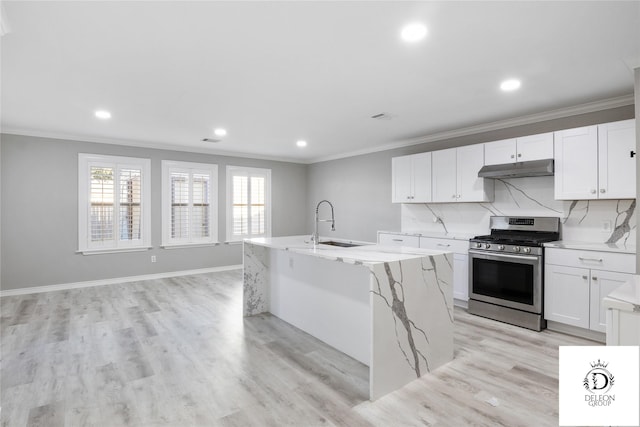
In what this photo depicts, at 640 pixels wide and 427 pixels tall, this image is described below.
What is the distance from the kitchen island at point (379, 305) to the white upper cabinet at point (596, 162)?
6.29 feet

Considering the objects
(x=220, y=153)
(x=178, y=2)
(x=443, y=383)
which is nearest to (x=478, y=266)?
(x=443, y=383)

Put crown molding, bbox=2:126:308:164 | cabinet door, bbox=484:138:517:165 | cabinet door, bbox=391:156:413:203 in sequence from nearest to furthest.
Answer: cabinet door, bbox=484:138:517:165, crown molding, bbox=2:126:308:164, cabinet door, bbox=391:156:413:203

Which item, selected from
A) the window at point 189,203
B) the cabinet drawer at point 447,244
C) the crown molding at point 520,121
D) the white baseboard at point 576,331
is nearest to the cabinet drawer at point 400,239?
the cabinet drawer at point 447,244

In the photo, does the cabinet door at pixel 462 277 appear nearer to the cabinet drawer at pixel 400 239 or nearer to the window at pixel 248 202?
the cabinet drawer at pixel 400 239

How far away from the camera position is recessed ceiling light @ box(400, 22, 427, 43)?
216 centimetres

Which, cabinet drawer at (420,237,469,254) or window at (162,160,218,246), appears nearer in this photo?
cabinet drawer at (420,237,469,254)

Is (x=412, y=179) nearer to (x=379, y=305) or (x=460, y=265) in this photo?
(x=460, y=265)

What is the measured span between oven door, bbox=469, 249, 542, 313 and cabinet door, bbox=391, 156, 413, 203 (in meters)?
1.50

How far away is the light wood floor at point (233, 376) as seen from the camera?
2.07 m

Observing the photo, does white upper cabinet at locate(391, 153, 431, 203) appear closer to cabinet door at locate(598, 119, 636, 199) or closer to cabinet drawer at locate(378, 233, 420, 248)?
cabinet drawer at locate(378, 233, 420, 248)

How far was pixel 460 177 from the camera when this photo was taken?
4.53 meters

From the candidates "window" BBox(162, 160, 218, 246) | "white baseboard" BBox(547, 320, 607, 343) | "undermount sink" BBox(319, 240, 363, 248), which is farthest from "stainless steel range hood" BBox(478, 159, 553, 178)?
"window" BBox(162, 160, 218, 246)

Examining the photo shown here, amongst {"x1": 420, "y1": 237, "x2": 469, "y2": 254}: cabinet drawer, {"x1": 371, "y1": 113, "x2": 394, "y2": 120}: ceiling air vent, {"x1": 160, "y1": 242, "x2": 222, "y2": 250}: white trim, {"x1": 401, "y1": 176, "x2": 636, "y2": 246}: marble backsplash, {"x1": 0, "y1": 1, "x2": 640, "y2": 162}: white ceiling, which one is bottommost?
{"x1": 160, "y1": 242, "x2": 222, "y2": 250}: white trim

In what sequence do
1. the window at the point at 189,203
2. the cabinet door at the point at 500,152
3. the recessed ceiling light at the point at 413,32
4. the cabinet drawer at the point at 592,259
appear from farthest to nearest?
the window at the point at 189,203
the cabinet door at the point at 500,152
the cabinet drawer at the point at 592,259
the recessed ceiling light at the point at 413,32
